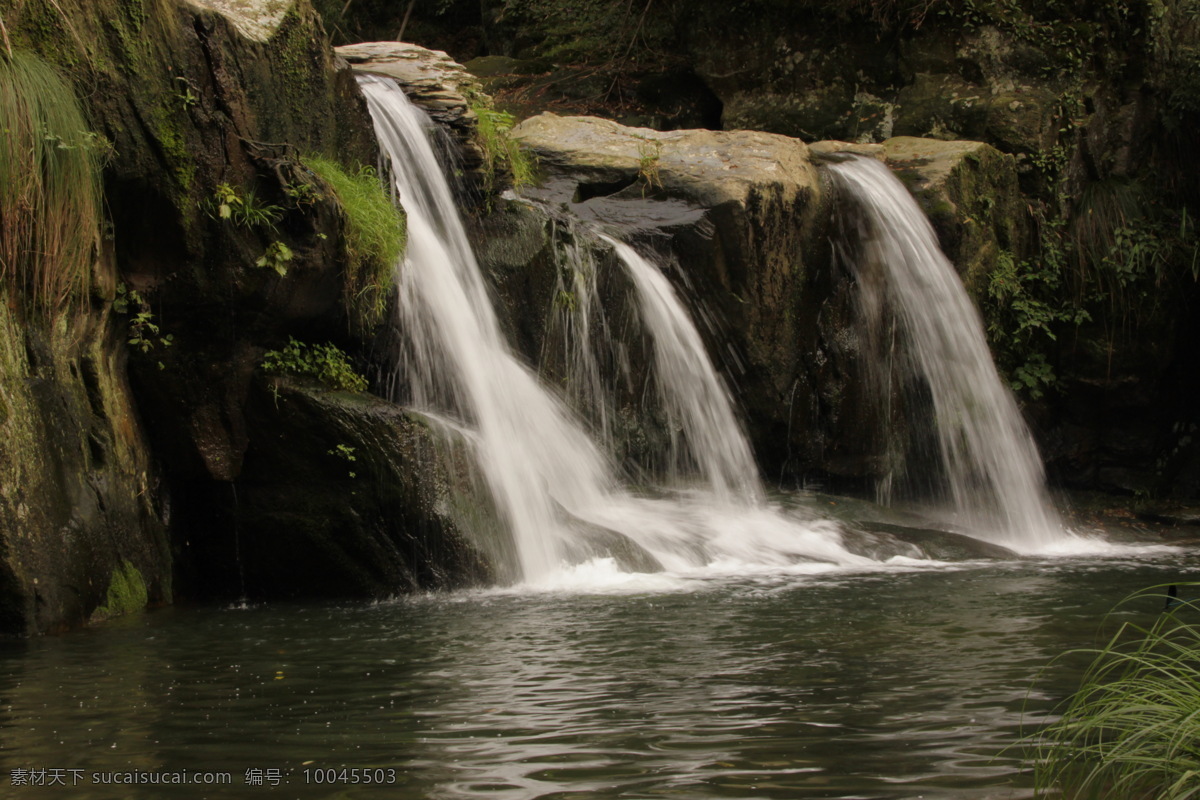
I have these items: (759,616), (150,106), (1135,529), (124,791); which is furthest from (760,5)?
(124,791)

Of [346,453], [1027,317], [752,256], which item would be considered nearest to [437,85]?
[752,256]

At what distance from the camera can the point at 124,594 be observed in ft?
21.3

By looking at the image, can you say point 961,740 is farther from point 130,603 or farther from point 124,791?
point 130,603

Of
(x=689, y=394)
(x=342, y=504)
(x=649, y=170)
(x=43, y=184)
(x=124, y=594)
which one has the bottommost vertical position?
(x=124, y=594)

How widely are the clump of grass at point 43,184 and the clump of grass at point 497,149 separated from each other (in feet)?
13.9

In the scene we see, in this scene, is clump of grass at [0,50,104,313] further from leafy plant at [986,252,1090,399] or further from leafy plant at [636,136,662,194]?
leafy plant at [986,252,1090,399]

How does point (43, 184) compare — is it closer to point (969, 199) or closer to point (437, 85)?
point (437, 85)

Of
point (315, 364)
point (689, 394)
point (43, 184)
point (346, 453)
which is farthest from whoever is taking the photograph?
point (689, 394)

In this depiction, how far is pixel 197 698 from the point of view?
4211 millimetres

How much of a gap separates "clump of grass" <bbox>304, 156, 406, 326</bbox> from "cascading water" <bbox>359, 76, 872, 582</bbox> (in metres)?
0.42

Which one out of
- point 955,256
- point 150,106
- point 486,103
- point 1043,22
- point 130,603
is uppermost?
point 1043,22

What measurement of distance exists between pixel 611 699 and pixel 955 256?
8.91m

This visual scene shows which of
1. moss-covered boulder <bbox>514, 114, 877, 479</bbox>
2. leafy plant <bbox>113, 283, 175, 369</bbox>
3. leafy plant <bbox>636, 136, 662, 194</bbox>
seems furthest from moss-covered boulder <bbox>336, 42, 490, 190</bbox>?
leafy plant <bbox>113, 283, 175, 369</bbox>

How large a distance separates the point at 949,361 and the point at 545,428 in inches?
179
